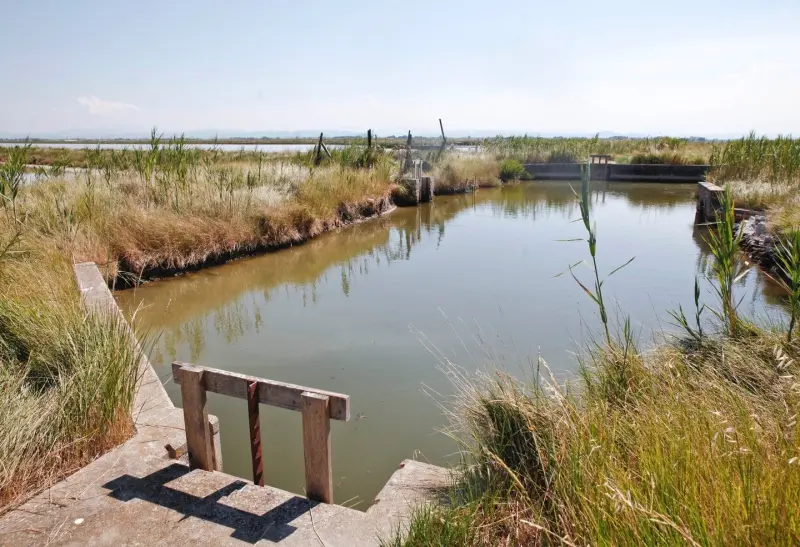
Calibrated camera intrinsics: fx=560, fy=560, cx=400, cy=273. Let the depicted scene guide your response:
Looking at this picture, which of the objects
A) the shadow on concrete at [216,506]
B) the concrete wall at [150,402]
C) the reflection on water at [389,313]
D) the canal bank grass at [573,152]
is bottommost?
the reflection on water at [389,313]

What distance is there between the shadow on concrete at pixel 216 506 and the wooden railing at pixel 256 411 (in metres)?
0.11

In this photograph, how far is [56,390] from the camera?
272cm

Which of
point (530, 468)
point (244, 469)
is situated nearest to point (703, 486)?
point (530, 468)

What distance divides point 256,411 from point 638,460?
62.1 inches

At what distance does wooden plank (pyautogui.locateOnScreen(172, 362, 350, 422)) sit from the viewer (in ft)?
7.54

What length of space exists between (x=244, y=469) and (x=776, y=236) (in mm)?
7473

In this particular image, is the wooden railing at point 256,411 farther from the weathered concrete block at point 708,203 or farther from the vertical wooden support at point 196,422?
the weathered concrete block at point 708,203

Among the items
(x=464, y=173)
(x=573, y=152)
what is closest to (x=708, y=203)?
(x=464, y=173)

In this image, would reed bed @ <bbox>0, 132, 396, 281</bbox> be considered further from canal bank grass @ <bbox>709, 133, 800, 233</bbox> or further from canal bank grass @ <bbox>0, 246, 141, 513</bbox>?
canal bank grass @ <bbox>709, 133, 800, 233</bbox>

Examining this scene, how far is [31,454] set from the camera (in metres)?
2.43

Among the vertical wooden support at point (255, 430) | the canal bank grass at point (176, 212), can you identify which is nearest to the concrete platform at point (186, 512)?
the vertical wooden support at point (255, 430)

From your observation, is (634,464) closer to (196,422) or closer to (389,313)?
(196,422)

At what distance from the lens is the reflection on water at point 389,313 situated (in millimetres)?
3514

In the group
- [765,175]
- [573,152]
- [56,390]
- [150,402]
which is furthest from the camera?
[573,152]
